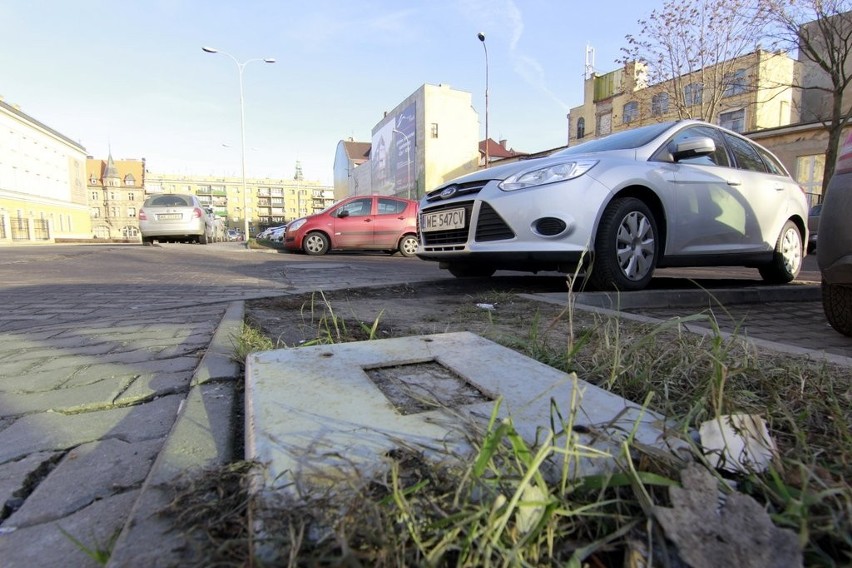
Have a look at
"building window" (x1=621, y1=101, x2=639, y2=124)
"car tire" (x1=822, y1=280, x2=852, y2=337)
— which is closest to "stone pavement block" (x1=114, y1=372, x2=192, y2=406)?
"car tire" (x1=822, y1=280, x2=852, y2=337)

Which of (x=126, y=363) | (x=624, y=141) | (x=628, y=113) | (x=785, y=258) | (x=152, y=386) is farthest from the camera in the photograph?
(x=628, y=113)

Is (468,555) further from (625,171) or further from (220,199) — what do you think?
(220,199)

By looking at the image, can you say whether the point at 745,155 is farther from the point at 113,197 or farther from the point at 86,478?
the point at 113,197

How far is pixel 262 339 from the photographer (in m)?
2.16

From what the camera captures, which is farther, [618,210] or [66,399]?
[618,210]

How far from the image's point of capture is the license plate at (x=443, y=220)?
163 inches

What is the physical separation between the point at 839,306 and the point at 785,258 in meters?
2.93

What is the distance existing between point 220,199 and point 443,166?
8778 centimetres

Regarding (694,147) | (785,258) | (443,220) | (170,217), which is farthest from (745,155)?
(170,217)

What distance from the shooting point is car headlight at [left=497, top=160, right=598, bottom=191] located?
3727mm

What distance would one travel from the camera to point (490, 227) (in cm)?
393

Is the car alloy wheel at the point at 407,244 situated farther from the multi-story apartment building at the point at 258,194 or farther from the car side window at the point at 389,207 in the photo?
the multi-story apartment building at the point at 258,194

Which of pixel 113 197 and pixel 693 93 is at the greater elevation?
pixel 113 197

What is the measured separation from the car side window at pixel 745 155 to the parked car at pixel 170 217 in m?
14.8
